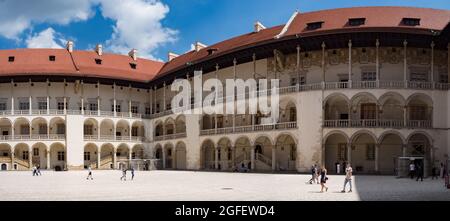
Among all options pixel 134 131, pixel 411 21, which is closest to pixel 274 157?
pixel 411 21

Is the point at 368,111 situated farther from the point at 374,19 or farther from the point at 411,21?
the point at 411,21

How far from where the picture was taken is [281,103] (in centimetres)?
3844

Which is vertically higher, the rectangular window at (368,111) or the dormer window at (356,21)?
the dormer window at (356,21)

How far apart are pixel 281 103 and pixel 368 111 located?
6858 millimetres

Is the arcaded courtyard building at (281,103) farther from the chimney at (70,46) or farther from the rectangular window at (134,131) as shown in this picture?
the chimney at (70,46)

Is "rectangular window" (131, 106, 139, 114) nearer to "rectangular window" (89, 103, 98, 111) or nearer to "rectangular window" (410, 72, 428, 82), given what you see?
"rectangular window" (89, 103, 98, 111)

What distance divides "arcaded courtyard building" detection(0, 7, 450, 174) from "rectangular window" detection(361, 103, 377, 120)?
0.08 metres

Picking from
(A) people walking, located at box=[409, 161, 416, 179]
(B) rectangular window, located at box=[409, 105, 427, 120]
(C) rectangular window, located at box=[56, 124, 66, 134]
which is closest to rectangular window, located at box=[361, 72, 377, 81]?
(B) rectangular window, located at box=[409, 105, 427, 120]

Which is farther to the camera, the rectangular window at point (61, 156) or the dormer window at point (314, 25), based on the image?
the rectangular window at point (61, 156)

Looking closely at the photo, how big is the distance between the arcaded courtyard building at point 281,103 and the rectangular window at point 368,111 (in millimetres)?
78

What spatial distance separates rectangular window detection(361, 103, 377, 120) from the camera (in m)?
36.3

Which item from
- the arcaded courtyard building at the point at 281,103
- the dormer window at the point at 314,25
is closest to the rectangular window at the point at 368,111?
the arcaded courtyard building at the point at 281,103

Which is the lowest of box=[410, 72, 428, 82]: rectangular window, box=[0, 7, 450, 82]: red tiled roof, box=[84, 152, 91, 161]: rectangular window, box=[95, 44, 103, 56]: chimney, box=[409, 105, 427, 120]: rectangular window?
box=[84, 152, 91, 161]: rectangular window

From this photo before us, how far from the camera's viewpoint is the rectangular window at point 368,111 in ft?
119
